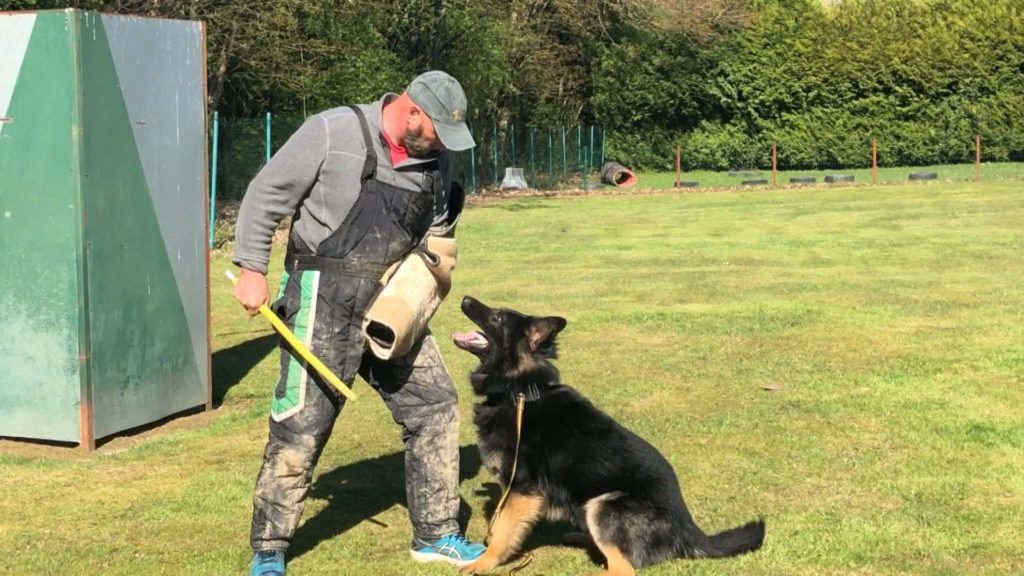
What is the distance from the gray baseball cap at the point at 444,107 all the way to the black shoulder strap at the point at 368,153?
237 mm

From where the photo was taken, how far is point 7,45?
6.77m

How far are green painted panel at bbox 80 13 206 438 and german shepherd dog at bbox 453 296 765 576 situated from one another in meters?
2.87

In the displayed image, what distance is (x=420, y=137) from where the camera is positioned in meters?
4.47

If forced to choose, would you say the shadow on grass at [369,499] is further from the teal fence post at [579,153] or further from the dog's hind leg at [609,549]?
the teal fence post at [579,153]

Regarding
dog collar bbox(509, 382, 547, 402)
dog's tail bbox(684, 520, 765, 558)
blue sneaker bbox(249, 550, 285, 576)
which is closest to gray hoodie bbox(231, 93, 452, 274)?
dog collar bbox(509, 382, 547, 402)

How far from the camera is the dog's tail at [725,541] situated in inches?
188

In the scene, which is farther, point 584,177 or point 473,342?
point 584,177

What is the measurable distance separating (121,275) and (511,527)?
3.45m

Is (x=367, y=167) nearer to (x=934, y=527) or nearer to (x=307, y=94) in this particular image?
(x=934, y=527)

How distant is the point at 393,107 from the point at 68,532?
2.67m

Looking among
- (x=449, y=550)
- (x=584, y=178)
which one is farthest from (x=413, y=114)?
(x=584, y=178)

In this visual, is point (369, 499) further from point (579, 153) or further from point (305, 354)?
point (579, 153)

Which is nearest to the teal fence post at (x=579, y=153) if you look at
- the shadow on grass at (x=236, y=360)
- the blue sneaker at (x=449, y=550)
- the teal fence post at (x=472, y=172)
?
the teal fence post at (x=472, y=172)

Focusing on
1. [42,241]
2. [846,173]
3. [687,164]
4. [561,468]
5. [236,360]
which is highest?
[687,164]
